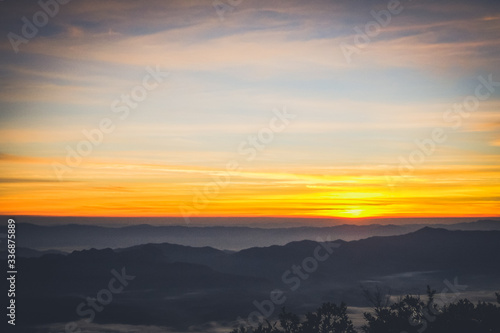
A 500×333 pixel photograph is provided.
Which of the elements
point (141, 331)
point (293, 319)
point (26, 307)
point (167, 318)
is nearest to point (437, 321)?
point (293, 319)

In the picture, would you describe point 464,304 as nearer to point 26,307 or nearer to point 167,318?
point 167,318

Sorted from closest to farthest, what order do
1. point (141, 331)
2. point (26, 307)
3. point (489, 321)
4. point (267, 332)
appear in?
point (489, 321)
point (267, 332)
point (141, 331)
point (26, 307)

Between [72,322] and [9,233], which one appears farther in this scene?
[72,322]

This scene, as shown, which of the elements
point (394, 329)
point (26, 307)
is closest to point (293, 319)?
point (394, 329)

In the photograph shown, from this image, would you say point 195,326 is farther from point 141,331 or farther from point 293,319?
point 293,319

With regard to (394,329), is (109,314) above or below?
above

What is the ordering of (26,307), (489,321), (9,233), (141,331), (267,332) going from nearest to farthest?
(489,321), (267,332), (9,233), (141,331), (26,307)

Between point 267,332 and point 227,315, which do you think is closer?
point 267,332

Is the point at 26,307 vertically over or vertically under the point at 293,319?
over

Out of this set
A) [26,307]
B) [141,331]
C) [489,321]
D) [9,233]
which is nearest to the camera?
[489,321]
